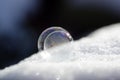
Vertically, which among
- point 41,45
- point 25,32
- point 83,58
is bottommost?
point 25,32

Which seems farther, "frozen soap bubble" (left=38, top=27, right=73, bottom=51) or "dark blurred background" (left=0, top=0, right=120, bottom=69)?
"dark blurred background" (left=0, top=0, right=120, bottom=69)

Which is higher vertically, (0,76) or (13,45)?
(0,76)

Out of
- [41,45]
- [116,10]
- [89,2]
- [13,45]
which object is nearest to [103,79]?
[41,45]

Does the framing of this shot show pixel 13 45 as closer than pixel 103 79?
No

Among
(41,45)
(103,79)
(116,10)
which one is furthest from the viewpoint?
(116,10)

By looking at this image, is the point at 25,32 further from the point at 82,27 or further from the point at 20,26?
the point at 82,27

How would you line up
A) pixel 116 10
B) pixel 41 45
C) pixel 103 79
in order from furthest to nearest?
1. pixel 116 10
2. pixel 41 45
3. pixel 103 79

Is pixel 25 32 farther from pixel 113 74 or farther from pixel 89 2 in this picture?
pixel 113 74

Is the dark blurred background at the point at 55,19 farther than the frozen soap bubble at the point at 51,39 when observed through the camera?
Yes

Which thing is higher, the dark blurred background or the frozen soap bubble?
the frozen soap bubble

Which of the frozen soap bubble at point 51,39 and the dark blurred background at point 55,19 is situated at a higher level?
the frozen soap bubble at point 51,39

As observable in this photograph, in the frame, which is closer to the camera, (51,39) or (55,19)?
(51,39)
